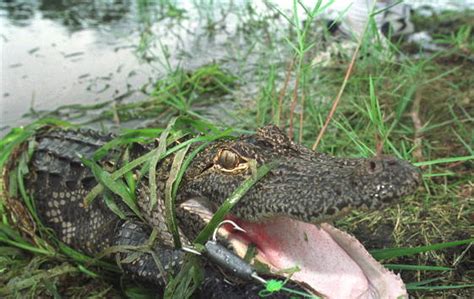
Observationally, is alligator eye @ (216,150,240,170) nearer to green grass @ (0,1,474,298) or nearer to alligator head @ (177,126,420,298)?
alligator head @ (177,126,420,298)

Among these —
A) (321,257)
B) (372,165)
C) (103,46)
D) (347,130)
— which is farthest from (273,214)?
(103,46)

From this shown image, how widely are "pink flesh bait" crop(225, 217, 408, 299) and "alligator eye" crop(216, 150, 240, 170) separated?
0.71 feet

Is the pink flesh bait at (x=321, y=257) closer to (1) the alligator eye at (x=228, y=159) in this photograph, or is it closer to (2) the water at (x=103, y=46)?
(1) the alligator eye at (x=228, y=159)

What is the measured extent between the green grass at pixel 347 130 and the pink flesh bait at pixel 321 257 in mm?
→ 282

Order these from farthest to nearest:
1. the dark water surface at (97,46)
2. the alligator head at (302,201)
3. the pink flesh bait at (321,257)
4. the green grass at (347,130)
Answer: the dark water surface at (97,46)
the green grass at (347,130)
the pink flesh bait at (321,257)
the alligator head at (302,201)

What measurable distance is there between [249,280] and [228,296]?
22 centimetres

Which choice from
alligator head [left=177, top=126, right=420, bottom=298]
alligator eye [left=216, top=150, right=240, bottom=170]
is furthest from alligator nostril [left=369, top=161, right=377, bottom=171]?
alligator eye [left=216, top=150, right=240, bottom=170]

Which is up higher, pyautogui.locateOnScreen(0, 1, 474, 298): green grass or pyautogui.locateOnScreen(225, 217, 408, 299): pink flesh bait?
pyautogui.locateOnScreen(225, 217, 408, 299): pink flesh bait

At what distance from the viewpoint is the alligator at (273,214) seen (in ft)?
5.66

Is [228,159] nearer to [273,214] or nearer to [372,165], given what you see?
[273,214]

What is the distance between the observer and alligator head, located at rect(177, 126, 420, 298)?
1.70 meters

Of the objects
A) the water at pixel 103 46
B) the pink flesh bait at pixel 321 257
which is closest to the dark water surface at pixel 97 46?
the water at pixel 103 46

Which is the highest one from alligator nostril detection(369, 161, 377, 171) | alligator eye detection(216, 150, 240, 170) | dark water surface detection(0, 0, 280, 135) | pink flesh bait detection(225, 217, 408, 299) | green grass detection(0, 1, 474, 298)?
alligator nostril detection(369, 161, 377, 171)

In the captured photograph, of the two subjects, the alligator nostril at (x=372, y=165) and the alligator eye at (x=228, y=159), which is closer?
the alligator nostril at (x=372, y=165)
